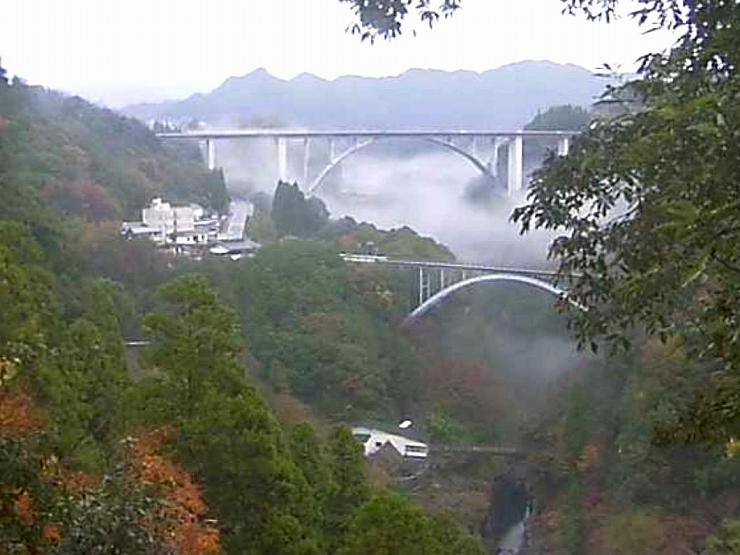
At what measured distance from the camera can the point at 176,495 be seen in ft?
14.2

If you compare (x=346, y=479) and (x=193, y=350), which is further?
(x=346, y=479)

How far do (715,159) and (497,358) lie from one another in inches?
631

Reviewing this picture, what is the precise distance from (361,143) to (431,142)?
6.28 feet

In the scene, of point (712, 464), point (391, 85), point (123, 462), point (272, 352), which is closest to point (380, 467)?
point (272, 352)

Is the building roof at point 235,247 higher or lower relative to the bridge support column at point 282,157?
lower

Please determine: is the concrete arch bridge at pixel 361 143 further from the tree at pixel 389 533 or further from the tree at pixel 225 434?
the tree at pixel 389 533

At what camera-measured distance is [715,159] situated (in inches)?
70.1

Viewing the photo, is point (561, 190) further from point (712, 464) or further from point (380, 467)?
point (380, 467)

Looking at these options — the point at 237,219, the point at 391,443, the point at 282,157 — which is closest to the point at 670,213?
the point at 391,443

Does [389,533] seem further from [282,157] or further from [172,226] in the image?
[282,157]

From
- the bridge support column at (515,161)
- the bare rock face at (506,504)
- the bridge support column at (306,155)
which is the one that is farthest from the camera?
the bridge support column at (306,155)

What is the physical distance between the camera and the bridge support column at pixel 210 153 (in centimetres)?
2394

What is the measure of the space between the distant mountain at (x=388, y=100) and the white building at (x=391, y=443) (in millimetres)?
9451

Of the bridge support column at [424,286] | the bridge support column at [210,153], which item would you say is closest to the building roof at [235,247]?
the bridge support column at [424,286]
